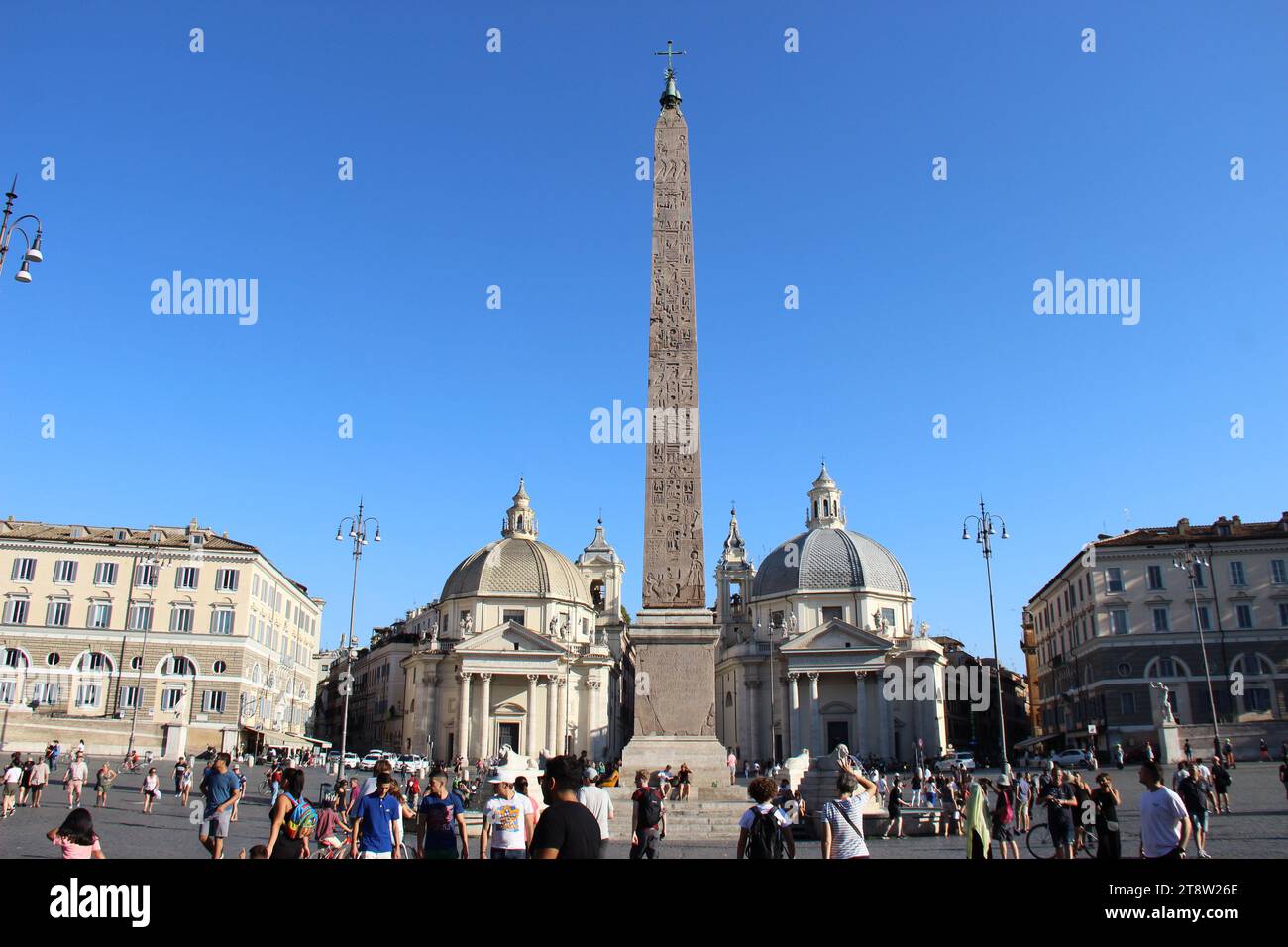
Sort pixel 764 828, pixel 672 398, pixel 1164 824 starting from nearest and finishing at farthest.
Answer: pixel 764 828 < pixel 1164 824 < pixel 672 398

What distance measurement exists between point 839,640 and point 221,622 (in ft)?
105

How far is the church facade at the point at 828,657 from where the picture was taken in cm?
5709

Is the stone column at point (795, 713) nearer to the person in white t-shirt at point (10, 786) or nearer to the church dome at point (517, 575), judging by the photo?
the church dome at point (517, 575)

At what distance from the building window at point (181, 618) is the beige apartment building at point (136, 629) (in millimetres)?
44

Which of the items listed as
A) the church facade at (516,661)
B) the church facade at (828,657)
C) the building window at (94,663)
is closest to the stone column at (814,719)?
the church facade at (828,657)

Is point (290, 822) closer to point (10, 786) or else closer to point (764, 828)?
point (764, 828)

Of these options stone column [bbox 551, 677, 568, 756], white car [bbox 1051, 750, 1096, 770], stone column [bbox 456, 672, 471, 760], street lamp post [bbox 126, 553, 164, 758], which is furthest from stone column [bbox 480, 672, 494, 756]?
white car [bbox 1051, 750, 1096, 770]

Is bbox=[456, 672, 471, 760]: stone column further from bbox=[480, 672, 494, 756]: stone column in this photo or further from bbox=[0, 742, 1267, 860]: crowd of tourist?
bbox=[0, 742, 1267, 860]: crowd of tourist

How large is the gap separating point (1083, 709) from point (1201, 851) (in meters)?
41.7

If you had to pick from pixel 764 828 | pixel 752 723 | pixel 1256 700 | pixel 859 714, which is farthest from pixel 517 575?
pixel 764 828

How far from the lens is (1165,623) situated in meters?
48.0

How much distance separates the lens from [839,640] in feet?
189
